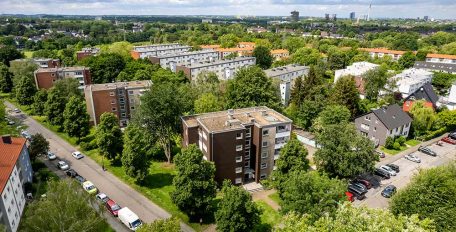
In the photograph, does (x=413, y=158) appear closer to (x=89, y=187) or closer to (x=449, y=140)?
(x=449, y=140)

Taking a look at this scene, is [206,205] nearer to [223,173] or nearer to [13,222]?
[223,173]

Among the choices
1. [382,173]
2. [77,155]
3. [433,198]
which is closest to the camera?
[433,198]

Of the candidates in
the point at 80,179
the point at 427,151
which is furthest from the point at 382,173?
the point at 80,179

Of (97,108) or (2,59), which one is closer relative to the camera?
Answer: (97,108)

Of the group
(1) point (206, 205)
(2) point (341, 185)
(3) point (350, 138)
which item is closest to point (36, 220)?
(1) point (206, 205)

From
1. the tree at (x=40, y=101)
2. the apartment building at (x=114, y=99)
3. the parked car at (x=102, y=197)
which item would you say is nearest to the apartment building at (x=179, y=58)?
the apartment building at (x=114, y=99)

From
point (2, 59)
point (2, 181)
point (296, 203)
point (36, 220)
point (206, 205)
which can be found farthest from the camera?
point (2, 59)
